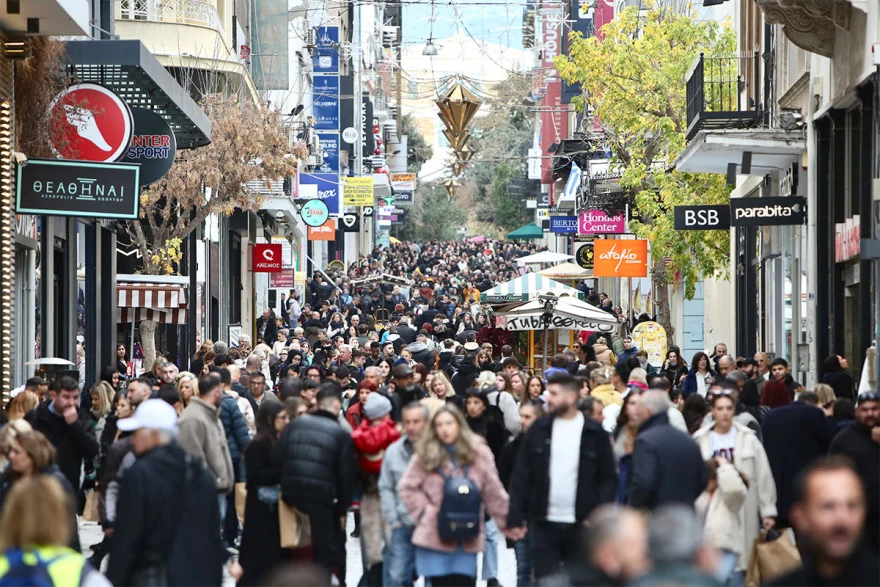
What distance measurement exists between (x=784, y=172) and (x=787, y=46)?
84.9 inches

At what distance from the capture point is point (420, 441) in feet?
30.5

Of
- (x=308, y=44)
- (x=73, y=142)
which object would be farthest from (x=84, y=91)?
(x=308, y=44)

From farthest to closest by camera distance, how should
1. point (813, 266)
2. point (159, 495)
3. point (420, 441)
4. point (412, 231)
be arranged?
1. point (412, 231)
2. point (813, 266)
3. point (420, 441)
4. point (159, 495)

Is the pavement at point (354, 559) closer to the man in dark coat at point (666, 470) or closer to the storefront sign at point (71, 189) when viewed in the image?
the man in dark coat at point (666, 470)

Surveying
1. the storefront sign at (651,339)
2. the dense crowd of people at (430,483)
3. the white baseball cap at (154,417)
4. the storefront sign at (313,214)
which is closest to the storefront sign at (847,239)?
the dense crowd of people at (430,483)

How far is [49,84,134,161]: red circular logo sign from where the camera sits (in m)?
17.1

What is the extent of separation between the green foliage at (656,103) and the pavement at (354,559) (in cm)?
1323

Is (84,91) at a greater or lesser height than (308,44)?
lesser

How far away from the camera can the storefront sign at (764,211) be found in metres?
20.0

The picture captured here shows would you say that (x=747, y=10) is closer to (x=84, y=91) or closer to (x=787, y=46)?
(x=787, y=46)

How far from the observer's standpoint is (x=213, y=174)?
25.5 metres

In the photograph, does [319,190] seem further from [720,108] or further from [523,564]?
[523,564]

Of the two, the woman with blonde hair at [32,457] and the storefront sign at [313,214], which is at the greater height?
the storefront sign at [313,214]

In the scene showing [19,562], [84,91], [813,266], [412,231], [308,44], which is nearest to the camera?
[19,562]
